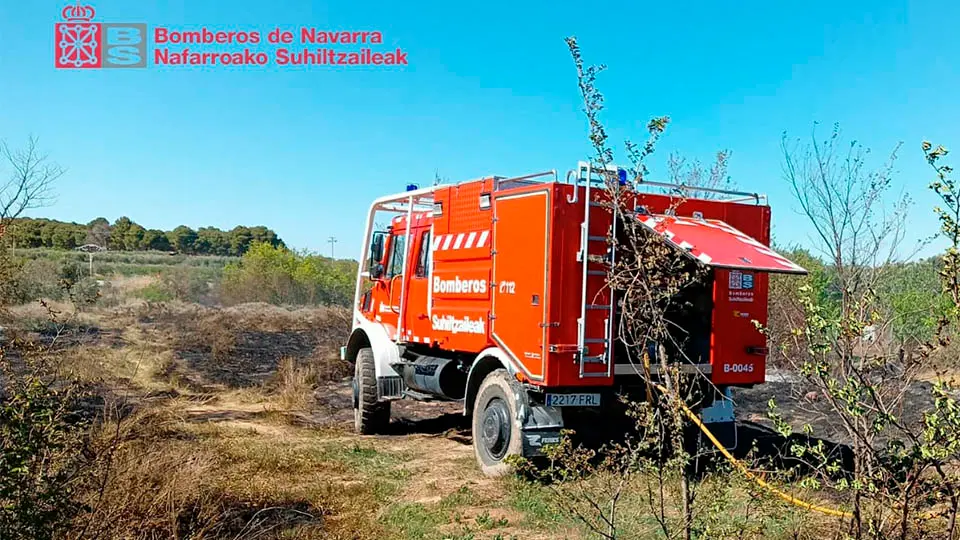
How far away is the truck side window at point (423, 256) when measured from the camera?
905 cm

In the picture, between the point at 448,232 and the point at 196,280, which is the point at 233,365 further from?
the point at 196,280

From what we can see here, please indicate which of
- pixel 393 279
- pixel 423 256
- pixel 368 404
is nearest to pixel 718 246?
pixel 423 256

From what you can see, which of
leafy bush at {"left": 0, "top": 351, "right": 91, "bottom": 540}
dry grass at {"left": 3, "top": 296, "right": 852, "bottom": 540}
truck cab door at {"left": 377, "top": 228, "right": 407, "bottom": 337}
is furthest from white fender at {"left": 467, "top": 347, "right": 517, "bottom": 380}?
leafy bush at {"left": 0, "top": 351, "right": 91, "bottom": 540}

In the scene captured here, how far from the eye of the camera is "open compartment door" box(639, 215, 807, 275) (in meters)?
5.77

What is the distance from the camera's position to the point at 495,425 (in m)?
7.18

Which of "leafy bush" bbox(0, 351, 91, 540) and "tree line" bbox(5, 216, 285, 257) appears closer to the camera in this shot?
"leafy bush" bbox(0, 351, 91, 540)

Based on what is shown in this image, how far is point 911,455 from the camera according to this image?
2990 mm

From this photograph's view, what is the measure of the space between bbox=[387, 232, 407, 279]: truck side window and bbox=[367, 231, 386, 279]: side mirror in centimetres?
14

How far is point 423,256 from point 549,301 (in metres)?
3.05

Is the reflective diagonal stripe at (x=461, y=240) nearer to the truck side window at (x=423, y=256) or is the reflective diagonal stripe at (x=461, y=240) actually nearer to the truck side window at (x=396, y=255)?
the truck side window at (x=423, y=256)

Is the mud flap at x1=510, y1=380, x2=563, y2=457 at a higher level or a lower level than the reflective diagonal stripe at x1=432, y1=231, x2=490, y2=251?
lower

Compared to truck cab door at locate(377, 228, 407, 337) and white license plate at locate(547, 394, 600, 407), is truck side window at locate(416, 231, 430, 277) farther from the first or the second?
white license plate at locate(547, 394, 600, 407)

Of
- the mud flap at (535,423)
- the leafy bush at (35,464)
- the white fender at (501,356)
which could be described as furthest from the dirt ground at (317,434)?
the white fender at (501,356)

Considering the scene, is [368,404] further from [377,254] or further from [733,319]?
[733,319]
